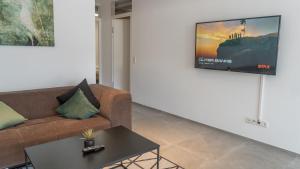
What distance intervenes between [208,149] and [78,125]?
165 cm

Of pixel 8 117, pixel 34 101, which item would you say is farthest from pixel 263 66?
pixel 8 117

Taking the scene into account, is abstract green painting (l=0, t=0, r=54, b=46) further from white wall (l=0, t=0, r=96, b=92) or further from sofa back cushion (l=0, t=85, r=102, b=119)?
sofa back cushion (l=0, t=85, r=102, b=119)

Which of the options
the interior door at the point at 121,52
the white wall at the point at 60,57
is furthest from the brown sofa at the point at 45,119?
the interior door at the point at 121,52

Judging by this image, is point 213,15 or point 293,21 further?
point 213,15

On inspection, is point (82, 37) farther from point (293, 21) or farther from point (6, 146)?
point (293, 21)

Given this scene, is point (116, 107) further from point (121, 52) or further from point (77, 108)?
point (121, 52)

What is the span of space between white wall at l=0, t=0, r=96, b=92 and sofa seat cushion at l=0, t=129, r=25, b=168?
40.9 inches

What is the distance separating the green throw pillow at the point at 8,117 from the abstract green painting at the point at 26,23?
0.90 m

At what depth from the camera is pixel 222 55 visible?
3.33 metres

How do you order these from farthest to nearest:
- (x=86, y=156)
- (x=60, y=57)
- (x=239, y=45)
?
(x=60, y=57), (x=239, y=45), (x=86, y=156)

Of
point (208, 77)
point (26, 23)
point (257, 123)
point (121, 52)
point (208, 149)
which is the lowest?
point (208, 149)

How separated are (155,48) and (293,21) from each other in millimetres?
2502

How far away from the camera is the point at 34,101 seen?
2.82 metres

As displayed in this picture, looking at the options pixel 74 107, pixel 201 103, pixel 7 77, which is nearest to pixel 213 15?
pixel 201 103
